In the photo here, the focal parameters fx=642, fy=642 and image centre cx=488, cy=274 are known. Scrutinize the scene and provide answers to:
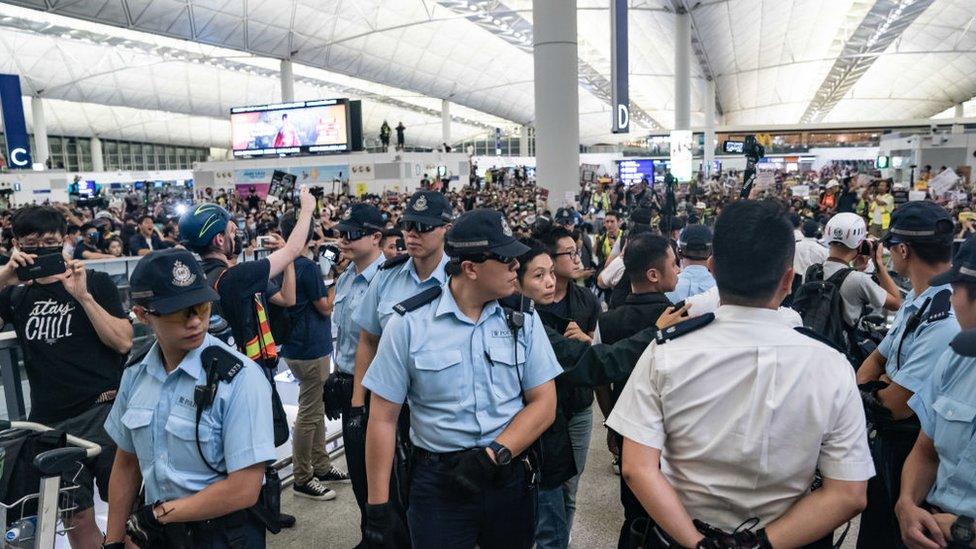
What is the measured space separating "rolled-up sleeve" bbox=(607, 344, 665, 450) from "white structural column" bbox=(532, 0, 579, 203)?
11.3 meters

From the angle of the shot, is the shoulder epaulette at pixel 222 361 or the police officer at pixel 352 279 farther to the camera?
the police officer at pixel 352 279

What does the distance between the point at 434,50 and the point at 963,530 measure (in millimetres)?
37833

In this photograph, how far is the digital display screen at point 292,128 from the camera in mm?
24906

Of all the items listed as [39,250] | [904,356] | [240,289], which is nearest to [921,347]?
[904,356]

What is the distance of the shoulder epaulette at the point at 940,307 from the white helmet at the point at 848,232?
5.87 ft

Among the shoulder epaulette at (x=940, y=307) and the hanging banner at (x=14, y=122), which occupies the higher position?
the hanging banner at (x=14, y=122)

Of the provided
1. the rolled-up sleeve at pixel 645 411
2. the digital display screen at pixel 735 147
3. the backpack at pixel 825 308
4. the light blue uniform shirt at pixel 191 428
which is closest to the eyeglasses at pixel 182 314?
the light blue uniform shirt at pixel 191 428

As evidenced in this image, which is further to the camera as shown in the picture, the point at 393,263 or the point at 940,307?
the point at 393,263

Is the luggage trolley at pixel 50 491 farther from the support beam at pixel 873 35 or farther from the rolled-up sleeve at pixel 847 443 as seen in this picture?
the support beam at pixel 873 35

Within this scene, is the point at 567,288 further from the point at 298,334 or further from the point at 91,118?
the point at 91,118

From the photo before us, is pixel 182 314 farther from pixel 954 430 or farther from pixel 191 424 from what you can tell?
pixel 954 430

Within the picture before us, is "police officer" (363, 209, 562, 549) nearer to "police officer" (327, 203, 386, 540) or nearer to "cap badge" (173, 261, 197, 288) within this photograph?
"cap badge" (173, 261, 197, 288)

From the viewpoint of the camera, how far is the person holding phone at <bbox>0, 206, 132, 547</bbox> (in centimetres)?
285

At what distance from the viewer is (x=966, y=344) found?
1.57 metres
